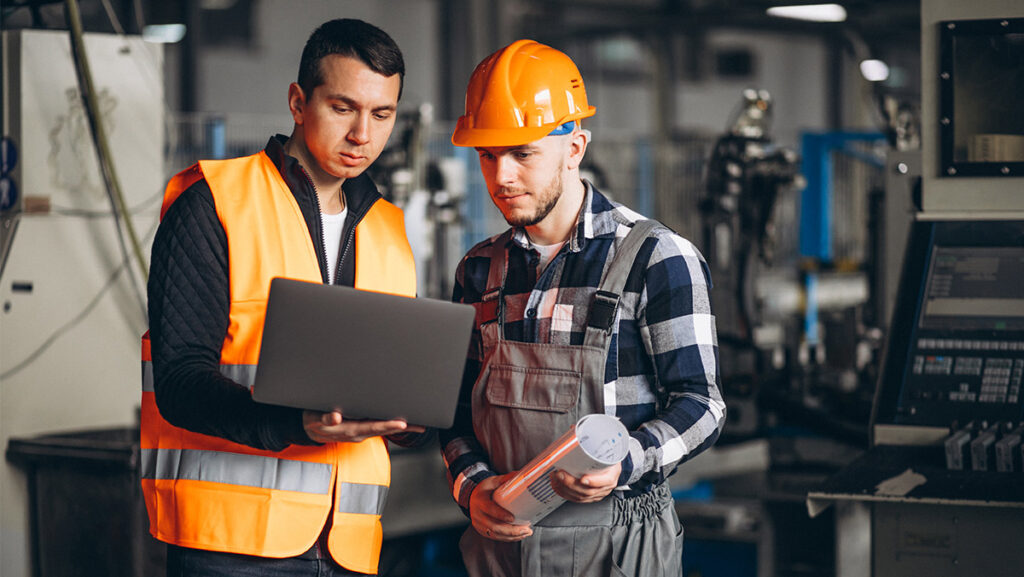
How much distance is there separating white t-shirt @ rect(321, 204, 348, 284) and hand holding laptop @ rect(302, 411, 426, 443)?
0.32m

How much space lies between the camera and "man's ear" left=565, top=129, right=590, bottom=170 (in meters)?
1.92

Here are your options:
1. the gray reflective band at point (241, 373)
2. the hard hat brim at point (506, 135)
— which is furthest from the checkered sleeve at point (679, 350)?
the gray reflective band at point (241, 373)

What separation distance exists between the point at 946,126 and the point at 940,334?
0.50 m

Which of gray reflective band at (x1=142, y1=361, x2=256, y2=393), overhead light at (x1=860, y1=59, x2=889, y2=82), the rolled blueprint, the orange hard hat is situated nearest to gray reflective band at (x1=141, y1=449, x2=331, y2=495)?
gray reflective band at (x1=142, y1=361, x2=256, y2=393)

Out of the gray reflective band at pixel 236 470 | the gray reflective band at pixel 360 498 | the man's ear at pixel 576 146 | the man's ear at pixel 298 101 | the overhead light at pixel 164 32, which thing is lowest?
the gray reflective band at pixel 360 498

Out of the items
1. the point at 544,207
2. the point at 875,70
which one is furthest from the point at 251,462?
the point at 875,70

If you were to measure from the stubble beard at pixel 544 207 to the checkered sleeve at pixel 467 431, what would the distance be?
0.17 meters

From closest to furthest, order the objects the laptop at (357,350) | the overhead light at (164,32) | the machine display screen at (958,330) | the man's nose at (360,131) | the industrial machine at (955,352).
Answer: the laptop at (357,350), the man's nose at (360,131), the industrial machine at (955,352), the machine display screen at (958,330), the overhead light at (164,32)

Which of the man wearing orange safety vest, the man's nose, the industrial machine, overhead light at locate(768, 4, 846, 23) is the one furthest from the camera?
overhead light at locate(768, 4, 846, 23)

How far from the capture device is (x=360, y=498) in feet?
6.15

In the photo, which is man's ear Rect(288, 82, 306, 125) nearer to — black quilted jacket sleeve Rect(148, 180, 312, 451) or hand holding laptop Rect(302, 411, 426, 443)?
black quilted jacket sleeve Rect(148, 180, 312, 451)

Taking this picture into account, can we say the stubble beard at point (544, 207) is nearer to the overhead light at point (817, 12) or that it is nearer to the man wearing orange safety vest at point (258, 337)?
the man wearing orange safety vest at point (258, 337)

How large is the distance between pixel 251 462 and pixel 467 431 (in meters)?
0.39

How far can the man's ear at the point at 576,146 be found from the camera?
1922mm
